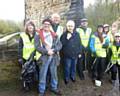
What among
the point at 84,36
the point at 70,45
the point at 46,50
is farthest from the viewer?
the point at 84,36

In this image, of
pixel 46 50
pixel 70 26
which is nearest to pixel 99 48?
pixel 70 26

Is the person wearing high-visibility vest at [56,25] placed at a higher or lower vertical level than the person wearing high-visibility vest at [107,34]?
higher

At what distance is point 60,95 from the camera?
8891mm

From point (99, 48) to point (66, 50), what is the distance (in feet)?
2.93

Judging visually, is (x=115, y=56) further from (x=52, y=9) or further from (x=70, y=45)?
(x=52, y=9)

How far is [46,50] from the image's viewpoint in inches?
341

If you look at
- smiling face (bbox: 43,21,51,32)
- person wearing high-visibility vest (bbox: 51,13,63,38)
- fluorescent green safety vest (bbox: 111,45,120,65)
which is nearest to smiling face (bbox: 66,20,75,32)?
person wearing high-visibility vest (bbox: 51,13,63,38)

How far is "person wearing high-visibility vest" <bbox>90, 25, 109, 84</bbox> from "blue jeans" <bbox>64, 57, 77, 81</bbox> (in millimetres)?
629

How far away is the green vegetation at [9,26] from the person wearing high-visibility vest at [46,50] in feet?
3.04

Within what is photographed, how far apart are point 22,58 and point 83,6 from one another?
94.6 inches

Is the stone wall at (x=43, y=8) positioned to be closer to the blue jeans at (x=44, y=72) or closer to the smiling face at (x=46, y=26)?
the smiling face at (x=46, y=26)

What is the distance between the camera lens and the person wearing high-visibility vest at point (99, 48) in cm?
971

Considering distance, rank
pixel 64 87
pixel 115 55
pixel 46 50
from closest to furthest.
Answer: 1. pixel 46 50
2. pixel 64 87
3. pixel 115 55

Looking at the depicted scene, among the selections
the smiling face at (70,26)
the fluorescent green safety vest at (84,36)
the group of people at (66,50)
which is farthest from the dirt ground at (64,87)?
the smiling face at (70,26)
